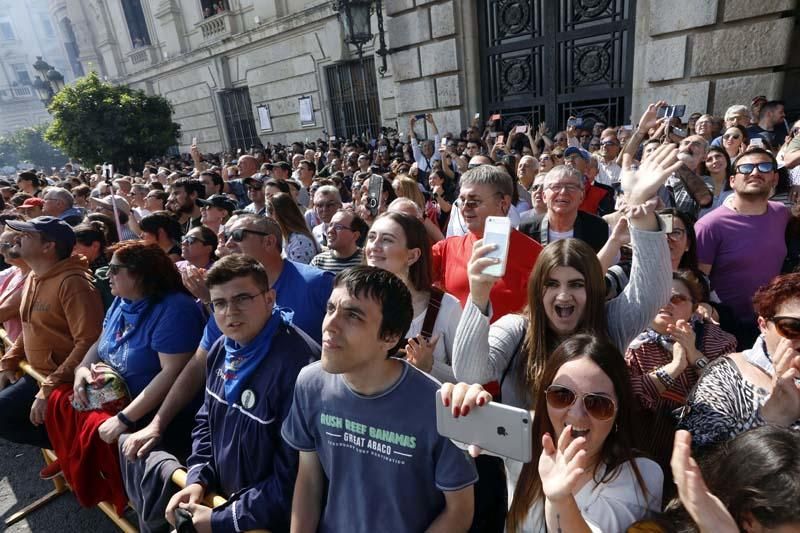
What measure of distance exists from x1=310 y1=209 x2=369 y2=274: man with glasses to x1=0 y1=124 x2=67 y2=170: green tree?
59612mm

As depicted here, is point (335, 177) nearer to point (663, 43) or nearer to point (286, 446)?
point (286, 446)

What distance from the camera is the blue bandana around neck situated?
204cm

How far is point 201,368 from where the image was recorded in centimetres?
255

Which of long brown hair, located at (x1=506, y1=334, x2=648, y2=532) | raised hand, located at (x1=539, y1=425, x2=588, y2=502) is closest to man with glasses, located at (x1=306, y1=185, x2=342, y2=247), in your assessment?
long brown hair, located at (x1=506, y1=334, x2=648, y2=532)

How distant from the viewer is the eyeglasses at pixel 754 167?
290 centimetres

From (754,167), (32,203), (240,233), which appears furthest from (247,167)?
(754,167)

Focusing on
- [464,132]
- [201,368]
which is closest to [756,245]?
[201,368]

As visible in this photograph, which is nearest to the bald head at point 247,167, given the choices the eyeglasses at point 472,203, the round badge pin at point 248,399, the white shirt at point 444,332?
the eyeglasses at point 472,203

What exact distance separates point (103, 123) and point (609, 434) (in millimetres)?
18011

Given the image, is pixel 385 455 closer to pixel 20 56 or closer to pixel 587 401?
pixel 587 401

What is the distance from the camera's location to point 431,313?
233 cm

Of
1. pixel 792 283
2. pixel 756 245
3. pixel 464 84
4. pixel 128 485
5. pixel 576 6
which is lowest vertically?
pixel 128 485

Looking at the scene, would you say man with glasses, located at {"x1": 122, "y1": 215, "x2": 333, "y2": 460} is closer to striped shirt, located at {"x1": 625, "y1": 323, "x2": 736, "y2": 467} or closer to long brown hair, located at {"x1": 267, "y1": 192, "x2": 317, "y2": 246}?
long brown hair, located at {"x1": 267, "y1": 192, "x2": 317, "y2": 246}

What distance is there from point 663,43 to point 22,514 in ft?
33.0
